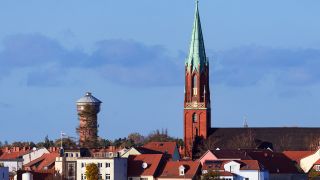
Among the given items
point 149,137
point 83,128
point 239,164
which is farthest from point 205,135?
point 149,137

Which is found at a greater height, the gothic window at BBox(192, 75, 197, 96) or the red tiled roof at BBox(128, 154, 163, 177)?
the gothic window at BBox(192, 75, 197, 96)

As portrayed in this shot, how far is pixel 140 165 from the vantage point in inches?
4277

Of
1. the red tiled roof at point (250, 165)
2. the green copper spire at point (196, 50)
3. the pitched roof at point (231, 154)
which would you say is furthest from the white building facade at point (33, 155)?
the red tiled roof at point (250, 165)

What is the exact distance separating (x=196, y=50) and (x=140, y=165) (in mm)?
37653

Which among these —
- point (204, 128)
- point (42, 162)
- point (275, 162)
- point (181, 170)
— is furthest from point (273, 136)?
point (181, 170)

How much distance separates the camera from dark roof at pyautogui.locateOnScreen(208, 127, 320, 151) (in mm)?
140750

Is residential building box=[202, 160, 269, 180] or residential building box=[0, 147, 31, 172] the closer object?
residential building box=[202, 160, 269, 180]

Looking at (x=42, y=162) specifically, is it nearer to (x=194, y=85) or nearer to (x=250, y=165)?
(x=250, y=165)

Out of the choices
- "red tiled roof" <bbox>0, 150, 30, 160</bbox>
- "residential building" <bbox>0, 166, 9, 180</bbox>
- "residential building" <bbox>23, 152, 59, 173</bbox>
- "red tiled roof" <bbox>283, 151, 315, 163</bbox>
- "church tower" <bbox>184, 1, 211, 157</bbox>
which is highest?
"church tower" <bbox>184, 1, 211, 157</bbox>

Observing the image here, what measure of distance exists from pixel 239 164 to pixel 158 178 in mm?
6817

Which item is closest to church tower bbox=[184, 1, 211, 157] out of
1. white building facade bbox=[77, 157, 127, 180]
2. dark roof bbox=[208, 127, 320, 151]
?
dark roof bbox=[208, 127, 320, 151]

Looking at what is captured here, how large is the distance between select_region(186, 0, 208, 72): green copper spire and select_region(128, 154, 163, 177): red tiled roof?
34.7 m

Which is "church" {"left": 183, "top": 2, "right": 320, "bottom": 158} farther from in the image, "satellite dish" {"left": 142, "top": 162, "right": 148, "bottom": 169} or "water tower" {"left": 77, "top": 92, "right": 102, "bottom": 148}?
"satellite dish" {"left": 142, "top": 162, "right": 148, "bottom": 169}

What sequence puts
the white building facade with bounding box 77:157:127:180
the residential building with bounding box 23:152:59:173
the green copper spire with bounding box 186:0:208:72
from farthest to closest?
the green copper spire with bounding box 186:0:208:72, the residential building with bounding box 23:152:59:173, the white building facade with bounding box 77:157:127:180
